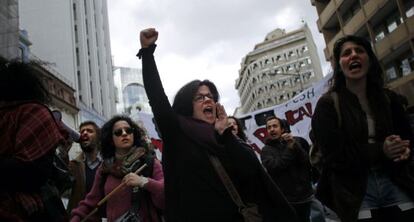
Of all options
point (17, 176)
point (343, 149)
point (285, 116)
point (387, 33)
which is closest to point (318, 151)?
point (343, 149)

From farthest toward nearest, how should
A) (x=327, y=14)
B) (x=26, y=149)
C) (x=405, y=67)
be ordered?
1. (x=327, y=14)
2. (x=405, y=67)
3. (x=26, y=149)

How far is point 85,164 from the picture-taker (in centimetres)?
439

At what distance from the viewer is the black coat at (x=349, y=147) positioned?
2250 millimetres

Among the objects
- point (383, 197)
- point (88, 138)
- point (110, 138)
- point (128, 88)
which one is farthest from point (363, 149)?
point (128, 88)

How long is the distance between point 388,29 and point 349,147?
83.4 ft

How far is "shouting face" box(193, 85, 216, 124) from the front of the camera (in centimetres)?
246

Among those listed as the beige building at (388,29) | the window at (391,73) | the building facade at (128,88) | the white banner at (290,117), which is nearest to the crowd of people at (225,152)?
the white banner at (290,117)

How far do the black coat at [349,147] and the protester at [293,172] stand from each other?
238cm

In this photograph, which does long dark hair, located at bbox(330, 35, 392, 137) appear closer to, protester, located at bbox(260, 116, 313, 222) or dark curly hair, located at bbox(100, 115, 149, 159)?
dark curly hair, located at bbox(100, 115, 149, 159)

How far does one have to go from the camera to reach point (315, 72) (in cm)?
8819

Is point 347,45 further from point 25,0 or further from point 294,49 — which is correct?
point 294,49

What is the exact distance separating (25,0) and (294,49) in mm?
59724

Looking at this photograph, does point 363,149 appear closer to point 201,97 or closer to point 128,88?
point 201,97

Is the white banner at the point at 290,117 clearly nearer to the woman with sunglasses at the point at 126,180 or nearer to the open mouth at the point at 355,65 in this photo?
the woman with sunglasses at the point at 126,180
